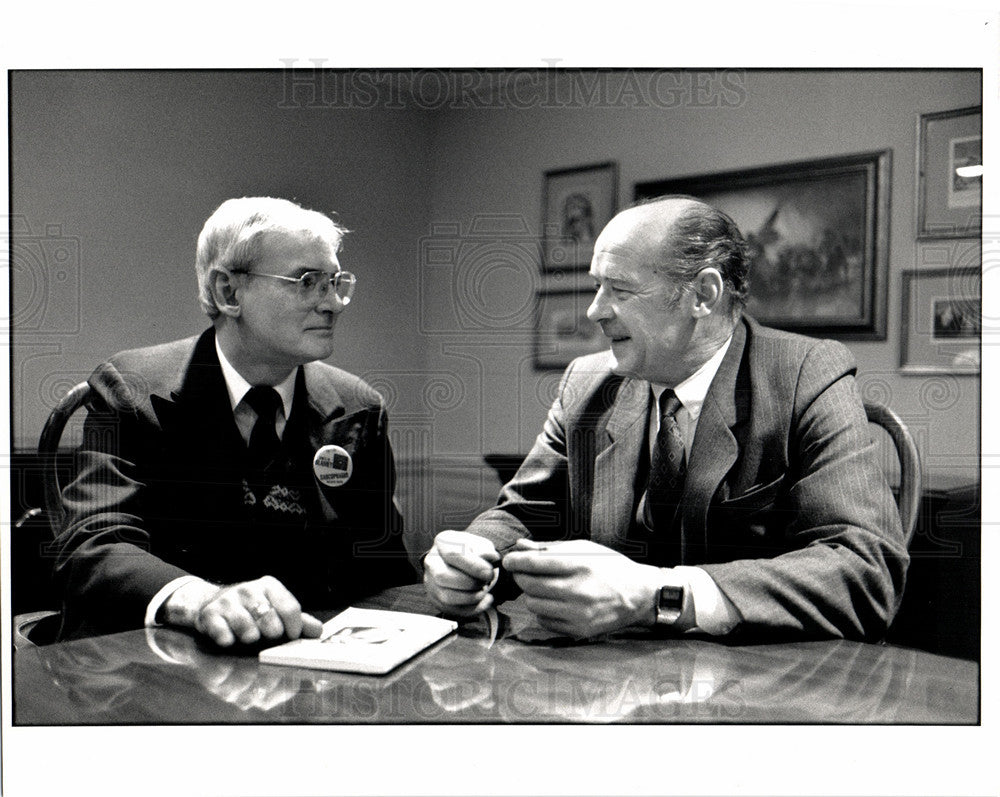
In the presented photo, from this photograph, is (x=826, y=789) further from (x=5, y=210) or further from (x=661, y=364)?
(x=5, y=210)

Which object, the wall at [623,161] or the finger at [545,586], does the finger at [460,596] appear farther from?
the wall at [623,161]

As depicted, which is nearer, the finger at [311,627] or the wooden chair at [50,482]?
the finger at [311,627]

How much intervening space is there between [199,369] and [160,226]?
0.36 metres

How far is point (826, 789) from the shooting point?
2.22 m

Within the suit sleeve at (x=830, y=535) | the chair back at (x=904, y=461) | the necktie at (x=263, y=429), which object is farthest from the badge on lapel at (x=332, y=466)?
the chair back at (x=904, y=461)

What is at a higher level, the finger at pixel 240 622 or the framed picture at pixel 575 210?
the framed picture at pixel 575 210

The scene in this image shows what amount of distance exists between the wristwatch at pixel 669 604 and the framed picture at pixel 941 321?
2.57 ft

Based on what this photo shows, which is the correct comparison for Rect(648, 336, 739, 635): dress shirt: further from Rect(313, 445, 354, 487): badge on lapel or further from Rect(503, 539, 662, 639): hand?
Rect(313, 445, 354, 487): badge on lapel

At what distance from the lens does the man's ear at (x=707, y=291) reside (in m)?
2.17

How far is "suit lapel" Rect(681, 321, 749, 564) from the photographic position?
2141 millimetres

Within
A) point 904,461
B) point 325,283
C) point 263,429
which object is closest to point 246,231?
point 325,283

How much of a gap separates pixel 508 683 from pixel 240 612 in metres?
0.61

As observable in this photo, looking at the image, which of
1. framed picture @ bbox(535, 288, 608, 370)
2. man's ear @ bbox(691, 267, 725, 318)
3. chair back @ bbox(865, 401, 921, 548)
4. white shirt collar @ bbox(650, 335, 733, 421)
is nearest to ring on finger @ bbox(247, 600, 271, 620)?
framed picture @ bbox(535, 288, 608, 370)

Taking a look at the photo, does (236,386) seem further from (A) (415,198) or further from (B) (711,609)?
(B) (711,609)
